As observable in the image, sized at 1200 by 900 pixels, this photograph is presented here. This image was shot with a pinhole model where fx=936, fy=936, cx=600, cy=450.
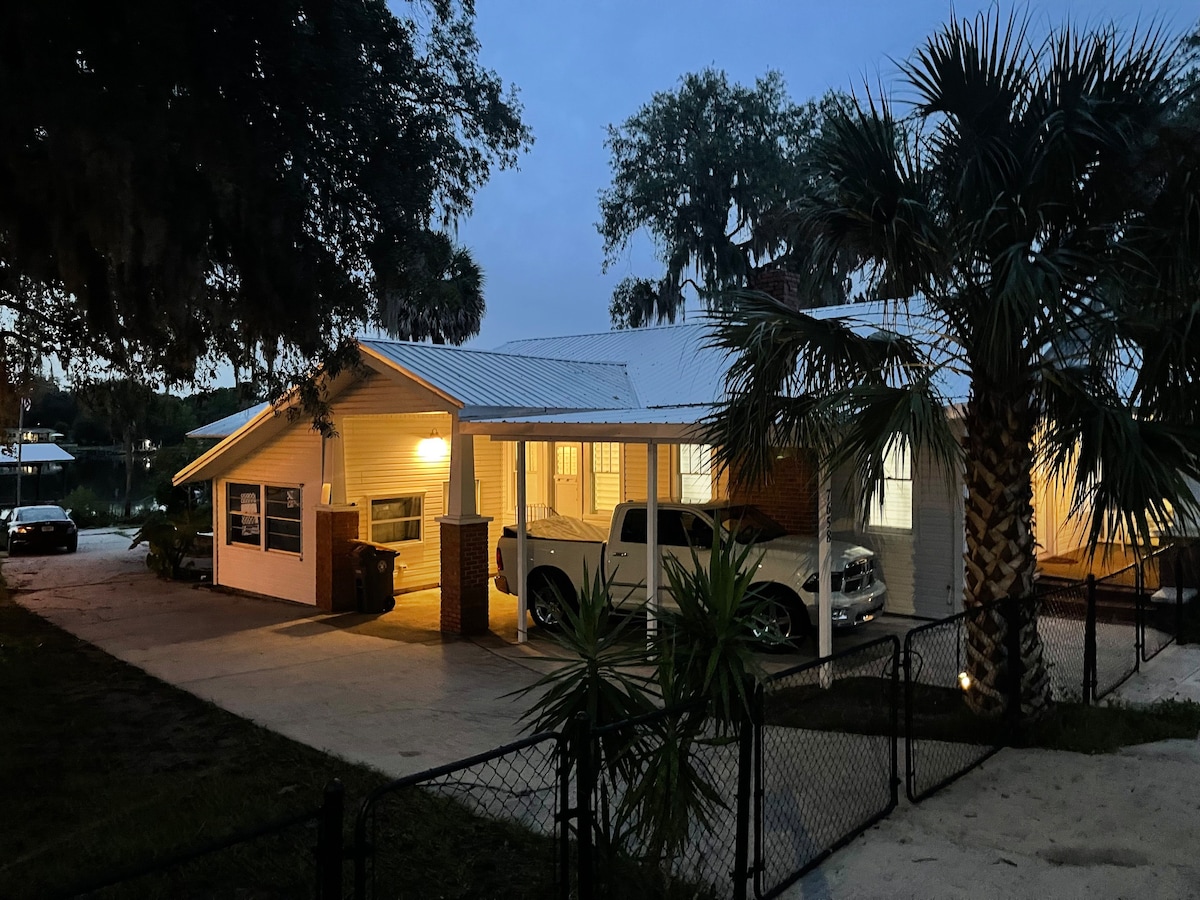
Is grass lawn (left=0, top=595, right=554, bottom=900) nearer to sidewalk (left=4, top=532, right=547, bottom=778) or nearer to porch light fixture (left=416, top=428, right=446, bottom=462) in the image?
sidewalk (left=4, top=532, right=547, bottom=778)

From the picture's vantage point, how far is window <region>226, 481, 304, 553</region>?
15.8 meters

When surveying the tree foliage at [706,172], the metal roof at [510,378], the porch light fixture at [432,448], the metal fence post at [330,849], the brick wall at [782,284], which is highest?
the tree foliage at [706,172]

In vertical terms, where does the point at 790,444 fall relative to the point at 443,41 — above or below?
below

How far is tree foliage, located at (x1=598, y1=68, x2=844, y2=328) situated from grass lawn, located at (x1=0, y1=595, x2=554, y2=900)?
92.9 feet

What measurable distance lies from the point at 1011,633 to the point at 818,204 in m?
3.86

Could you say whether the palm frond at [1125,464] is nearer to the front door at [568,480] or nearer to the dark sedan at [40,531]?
the front door at [568,480]

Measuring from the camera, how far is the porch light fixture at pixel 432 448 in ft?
53.9

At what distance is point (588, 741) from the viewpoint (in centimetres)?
396

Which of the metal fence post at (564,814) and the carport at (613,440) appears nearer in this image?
the metal fence post at (564,814)

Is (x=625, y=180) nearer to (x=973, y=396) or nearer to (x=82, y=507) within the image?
(x=82, y=507)

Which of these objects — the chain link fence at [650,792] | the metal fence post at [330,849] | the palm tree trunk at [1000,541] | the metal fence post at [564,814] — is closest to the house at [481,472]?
the palm tree trunk at [1000,541]

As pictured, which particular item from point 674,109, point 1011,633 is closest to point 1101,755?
point 1011,633

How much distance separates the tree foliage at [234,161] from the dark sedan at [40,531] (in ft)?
54.6

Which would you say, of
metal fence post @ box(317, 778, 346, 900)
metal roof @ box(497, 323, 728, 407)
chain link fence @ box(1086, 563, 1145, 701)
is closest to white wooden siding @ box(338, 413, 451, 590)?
metal roof @ box(497, 323, 728, 407)
